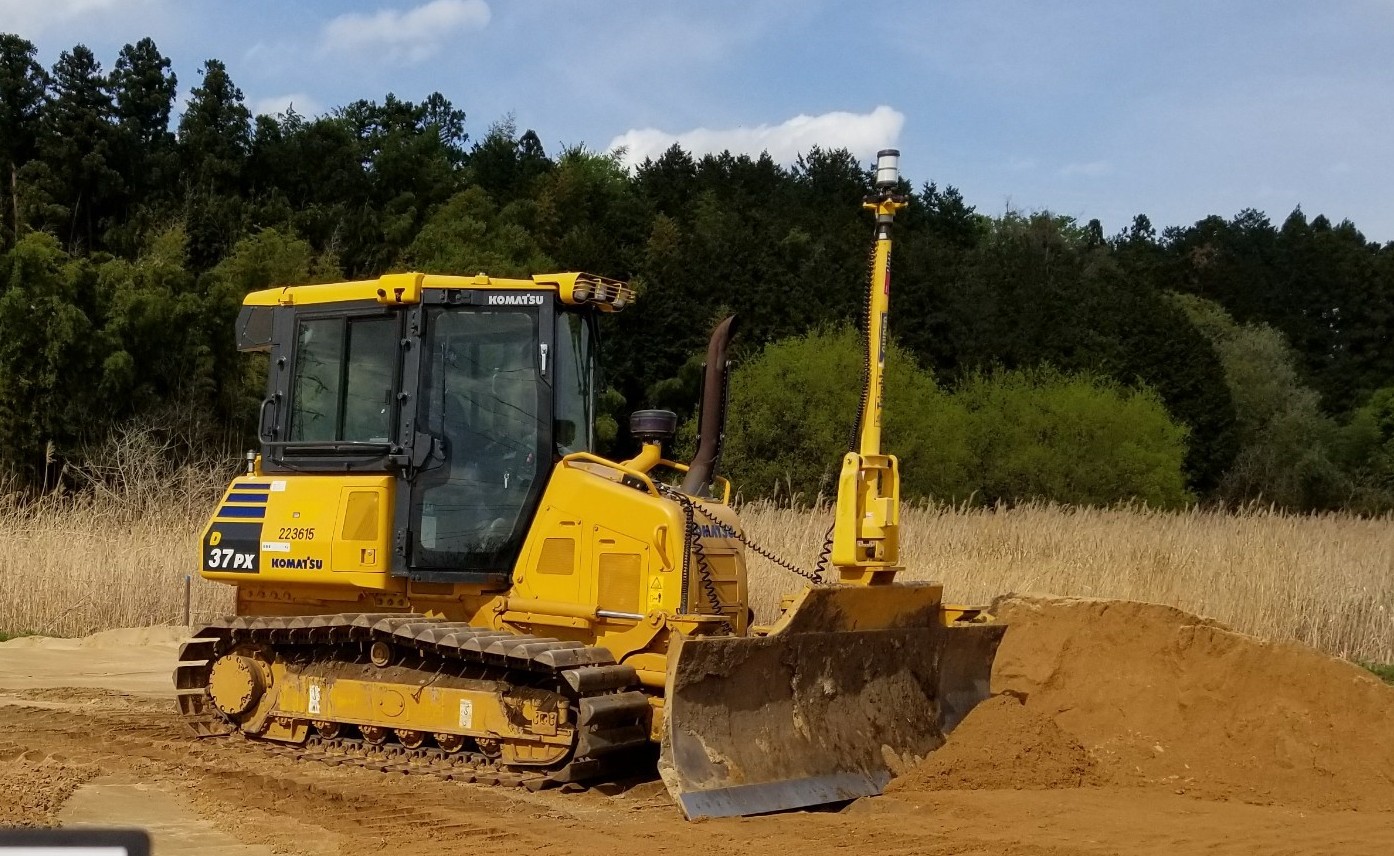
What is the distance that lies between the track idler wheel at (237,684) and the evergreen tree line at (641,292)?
14217 millimetres

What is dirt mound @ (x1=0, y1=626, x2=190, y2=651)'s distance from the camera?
1425 cm

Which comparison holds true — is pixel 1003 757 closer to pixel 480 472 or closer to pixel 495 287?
pixel 480 472

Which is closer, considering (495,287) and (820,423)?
(495,287)

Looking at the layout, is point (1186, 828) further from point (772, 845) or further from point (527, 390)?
point (527, 390)

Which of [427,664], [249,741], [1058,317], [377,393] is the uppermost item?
[1058,317]

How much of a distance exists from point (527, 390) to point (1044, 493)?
30.9 meters

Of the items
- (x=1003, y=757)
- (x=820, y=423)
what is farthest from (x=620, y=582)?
(x=820, y=423)

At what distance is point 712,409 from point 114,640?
880 centimetres

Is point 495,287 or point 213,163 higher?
point 213,163

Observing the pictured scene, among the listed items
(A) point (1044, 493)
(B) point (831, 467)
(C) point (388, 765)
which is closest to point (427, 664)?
(C) point (388, 765)

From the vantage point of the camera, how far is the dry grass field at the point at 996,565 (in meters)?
14.3

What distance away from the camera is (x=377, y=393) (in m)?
8.30

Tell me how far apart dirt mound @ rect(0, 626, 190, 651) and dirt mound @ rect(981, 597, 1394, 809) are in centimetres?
905

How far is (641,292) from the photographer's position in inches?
1646
